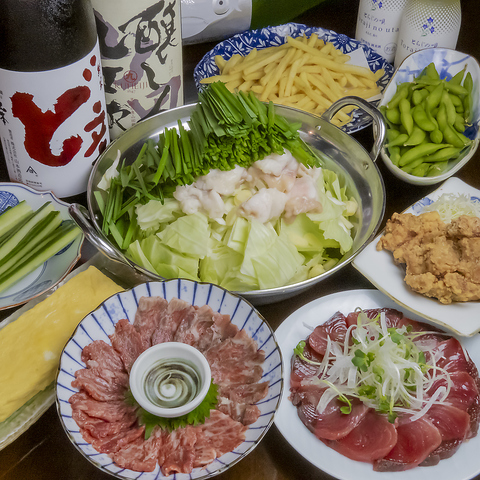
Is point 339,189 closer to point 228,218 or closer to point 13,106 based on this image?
point 228,218

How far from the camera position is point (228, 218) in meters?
1.20

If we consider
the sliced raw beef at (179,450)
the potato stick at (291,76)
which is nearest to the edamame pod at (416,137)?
the potato stick at (291,76)

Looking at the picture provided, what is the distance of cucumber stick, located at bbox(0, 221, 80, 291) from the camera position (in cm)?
113

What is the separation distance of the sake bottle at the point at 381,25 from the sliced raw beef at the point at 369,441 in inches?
55.6

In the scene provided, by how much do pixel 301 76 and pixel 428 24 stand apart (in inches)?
19.2

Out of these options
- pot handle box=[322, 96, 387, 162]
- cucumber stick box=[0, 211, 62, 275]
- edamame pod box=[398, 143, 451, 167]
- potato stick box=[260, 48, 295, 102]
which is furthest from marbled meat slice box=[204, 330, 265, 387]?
potato stick box=[260, 48, 295, 102]

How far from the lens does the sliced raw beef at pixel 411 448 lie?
35.8 inches

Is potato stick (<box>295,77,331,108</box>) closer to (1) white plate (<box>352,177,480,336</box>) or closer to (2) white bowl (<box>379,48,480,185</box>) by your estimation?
(2) white bowl (<box>379,48,480,185</box>)

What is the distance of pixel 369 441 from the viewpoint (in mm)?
924

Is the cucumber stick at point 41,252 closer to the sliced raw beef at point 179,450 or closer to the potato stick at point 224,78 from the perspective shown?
the sliced raw beef at point 179,450

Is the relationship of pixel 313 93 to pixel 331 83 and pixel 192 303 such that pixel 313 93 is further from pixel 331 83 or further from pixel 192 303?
pixel 192 303

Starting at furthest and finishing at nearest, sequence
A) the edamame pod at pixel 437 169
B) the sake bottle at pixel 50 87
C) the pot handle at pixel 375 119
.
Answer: the edamame pod at pixel 437 169
the pot handle at pixel 375 119
the sake bottle at pixel 50 87

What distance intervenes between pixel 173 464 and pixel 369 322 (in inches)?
20.9

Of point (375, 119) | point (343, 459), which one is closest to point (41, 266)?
point (343, 459)
